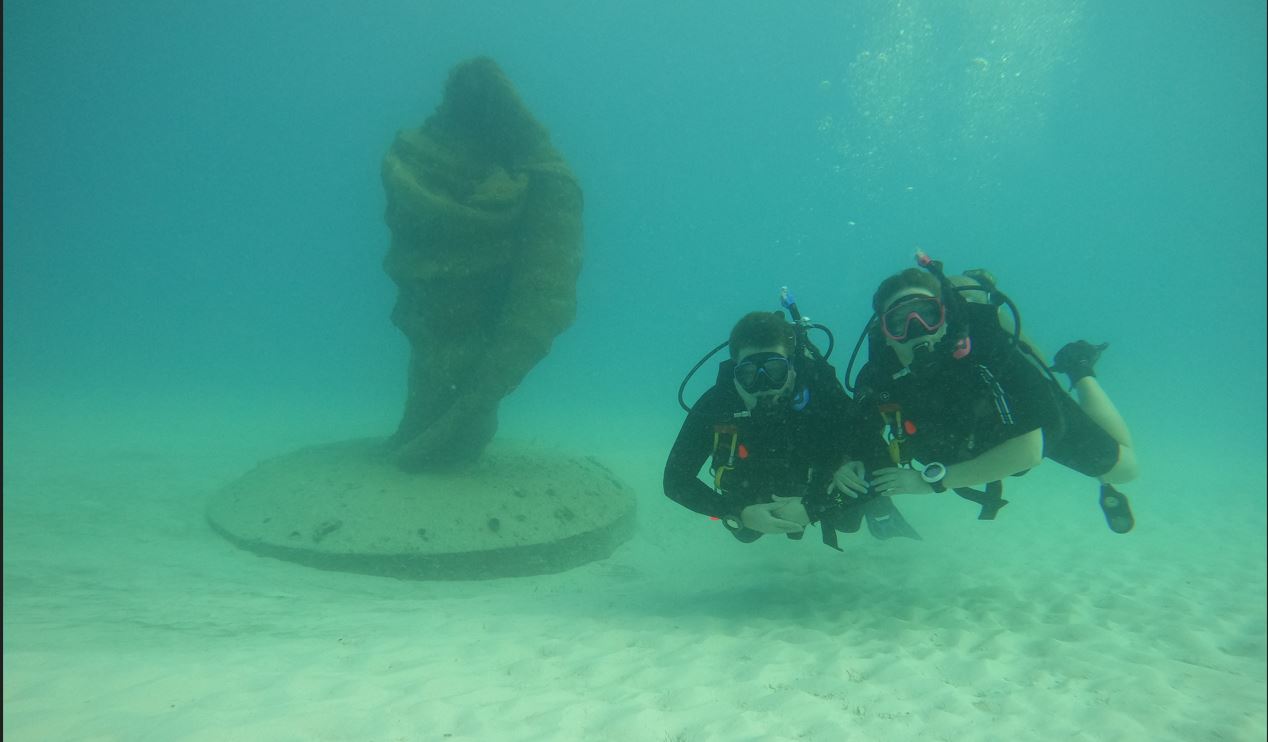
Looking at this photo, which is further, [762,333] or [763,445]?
[763,445]

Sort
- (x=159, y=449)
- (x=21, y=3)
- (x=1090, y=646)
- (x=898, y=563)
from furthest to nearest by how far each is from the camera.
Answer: (x=21, y=3), (x=159, y=449), (x=898, y=563), (x=1090, y=646)

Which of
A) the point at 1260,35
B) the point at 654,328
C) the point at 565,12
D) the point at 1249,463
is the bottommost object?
the point at 1249,463

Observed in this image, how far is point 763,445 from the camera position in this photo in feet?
15.5

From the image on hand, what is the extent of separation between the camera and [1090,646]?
14.5 feet

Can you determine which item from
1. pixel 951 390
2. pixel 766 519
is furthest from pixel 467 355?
pixel 951 390

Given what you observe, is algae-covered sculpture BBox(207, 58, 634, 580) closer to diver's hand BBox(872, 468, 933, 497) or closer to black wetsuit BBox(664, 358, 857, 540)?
black wetsuit BBox(664, 358, 857, 540)

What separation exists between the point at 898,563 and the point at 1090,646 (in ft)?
9.06

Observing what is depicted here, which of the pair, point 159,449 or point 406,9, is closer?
point 159,449

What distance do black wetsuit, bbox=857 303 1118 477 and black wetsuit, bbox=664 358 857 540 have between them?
15.8 inches

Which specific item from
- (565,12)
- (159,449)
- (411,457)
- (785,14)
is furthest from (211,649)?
(565,12)

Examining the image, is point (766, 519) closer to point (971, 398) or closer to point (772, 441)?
point (772, 441)

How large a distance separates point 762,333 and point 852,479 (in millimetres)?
1349

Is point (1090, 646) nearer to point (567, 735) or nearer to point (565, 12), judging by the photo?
point (567, 735)

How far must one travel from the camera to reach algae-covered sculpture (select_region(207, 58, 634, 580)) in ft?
25.4
